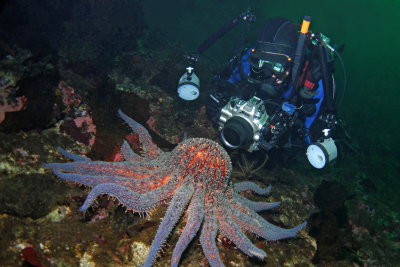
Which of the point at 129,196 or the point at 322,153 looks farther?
the point at 322,153

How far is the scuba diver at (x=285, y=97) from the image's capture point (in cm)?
523

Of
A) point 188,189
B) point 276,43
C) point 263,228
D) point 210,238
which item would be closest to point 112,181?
point 188,189

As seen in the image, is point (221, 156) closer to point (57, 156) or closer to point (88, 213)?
point (88, 213)

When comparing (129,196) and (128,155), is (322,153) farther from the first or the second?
(129,196)

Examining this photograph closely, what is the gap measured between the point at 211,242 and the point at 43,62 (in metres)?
3.95

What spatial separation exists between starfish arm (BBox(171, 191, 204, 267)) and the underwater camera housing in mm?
2728

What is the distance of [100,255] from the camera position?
7.49 feet

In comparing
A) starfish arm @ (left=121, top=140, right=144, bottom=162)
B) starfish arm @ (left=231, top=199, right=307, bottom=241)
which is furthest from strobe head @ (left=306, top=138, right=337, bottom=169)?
starfish arm @ (left=121, top=140, right=144, bottom=162)

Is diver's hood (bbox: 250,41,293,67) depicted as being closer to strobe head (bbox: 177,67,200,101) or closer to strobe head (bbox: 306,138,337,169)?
strobe head (bbox: 177,67,200,101)

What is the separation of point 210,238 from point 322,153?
12.4ft

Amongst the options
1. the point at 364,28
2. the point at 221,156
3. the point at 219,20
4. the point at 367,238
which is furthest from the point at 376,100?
the point at 364,28

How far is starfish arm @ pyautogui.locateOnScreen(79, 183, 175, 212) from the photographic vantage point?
86.3 inches

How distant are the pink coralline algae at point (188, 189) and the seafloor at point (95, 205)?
13.4 inches

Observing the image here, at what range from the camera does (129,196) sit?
2240 mm
